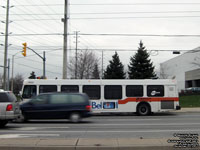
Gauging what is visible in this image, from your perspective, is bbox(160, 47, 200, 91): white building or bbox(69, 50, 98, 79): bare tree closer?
bbox(69, 50, 98, 79): bare tree

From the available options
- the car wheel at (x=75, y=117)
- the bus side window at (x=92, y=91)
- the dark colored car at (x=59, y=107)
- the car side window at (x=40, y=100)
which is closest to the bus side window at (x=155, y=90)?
the bus side window at (x=92, y=91)

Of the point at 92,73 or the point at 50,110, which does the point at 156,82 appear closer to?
the point at 50,110

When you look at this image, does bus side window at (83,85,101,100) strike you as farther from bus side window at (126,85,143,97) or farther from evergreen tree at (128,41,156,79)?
evergreen tree at (128,41,156,79)

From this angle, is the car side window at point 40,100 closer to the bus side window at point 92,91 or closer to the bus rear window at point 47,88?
the bus rear window at point 47,88

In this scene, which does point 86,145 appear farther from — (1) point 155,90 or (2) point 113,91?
(1) point 155,90

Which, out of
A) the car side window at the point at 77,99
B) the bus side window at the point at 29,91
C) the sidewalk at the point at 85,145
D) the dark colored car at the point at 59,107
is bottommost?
the sidewalk at the point at 85,145

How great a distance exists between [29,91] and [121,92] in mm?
6846

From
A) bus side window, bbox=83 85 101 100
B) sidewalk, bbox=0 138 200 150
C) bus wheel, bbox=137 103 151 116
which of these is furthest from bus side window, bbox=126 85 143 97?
sidewalk, bbox=0 138 200 150

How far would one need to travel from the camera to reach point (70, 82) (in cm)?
2130

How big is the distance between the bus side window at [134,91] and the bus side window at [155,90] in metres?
A: 0.60

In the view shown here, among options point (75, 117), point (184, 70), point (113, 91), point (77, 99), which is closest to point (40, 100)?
point (77, 99)

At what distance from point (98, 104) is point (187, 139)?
13.3 meters

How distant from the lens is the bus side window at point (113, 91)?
21062mm

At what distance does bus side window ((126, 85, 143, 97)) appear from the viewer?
69.2 ft
